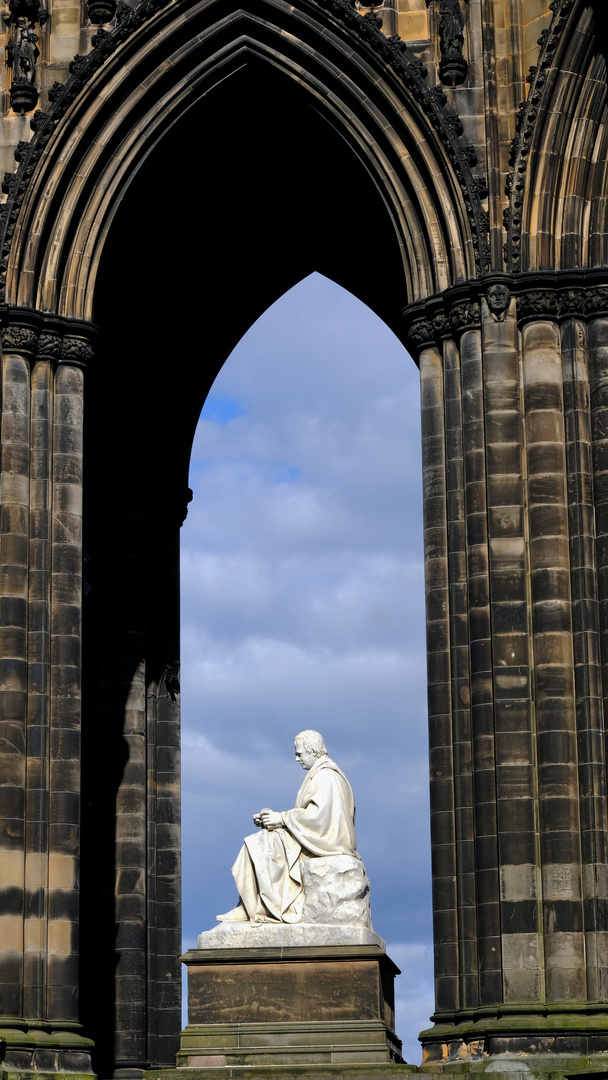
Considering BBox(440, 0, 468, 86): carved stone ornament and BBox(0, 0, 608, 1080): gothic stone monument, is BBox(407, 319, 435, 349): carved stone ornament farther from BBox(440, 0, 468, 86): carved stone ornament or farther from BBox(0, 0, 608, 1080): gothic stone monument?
BBox(440, 0, 468, 86): carved stone ornament

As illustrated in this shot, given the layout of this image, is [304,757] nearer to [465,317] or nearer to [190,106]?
[465,317]

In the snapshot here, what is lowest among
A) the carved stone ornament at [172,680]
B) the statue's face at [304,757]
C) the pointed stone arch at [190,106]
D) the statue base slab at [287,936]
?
the statue base slab at [287,936]

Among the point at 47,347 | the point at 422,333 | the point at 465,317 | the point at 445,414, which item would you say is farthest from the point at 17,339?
the point at 465,317

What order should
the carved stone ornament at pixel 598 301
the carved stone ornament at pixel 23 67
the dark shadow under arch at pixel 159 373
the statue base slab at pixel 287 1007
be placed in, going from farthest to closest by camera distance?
the dark shadow under arch at pixel 159 373, the carved stone ornament at pixel 23 67, the carved stone ornament at pixel 598 301, the statue base slab at pixel 287 1007

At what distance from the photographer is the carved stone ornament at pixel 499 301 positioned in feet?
92.9

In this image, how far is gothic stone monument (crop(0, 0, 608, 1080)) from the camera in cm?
2691

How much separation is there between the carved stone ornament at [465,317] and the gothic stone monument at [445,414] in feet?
0.12

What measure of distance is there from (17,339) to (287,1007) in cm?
844

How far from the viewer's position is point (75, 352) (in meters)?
29.5

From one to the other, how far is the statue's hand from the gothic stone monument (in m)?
2.15

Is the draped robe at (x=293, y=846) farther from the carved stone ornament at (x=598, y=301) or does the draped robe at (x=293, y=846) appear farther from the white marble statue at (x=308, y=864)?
the carved stone ornament at (x=598, y=301)

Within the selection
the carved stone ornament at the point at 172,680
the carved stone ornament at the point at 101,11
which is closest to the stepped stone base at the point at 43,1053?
the carved stone ornament at the point at 172,680

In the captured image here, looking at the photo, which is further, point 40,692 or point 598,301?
point 40,692

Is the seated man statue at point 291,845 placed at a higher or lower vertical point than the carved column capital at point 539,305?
lower
